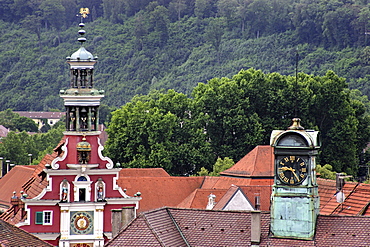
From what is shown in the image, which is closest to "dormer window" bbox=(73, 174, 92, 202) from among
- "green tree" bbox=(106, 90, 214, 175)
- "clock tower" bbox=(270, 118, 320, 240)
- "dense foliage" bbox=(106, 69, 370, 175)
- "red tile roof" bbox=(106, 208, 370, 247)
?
"red tile roof" bbox=(106, 208, 370, 247)

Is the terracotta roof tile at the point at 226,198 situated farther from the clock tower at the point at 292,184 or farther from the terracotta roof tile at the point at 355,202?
the clock tower at the point at 292,184

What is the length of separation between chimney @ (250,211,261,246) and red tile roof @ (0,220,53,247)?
625 centimetres

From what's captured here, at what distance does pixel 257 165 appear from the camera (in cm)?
7831

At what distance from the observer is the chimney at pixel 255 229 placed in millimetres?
38625

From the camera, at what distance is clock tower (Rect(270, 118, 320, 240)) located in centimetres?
3919

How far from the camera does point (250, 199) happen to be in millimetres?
69125

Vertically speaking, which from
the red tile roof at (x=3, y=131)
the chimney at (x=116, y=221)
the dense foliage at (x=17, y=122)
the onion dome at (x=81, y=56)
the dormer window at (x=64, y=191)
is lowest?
the dense foliage at (x=17, y=122)

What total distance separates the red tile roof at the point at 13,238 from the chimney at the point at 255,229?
20.5 feet

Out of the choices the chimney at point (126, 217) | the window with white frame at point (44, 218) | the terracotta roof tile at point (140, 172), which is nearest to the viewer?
the chimney at point (126, 217)

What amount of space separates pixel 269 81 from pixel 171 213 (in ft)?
230

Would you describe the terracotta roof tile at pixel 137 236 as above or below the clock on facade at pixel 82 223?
above

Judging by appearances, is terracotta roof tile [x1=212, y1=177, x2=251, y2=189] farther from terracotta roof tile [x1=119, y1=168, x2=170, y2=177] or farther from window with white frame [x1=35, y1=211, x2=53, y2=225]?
window with white frame [x1=35, y1=211, x2=53, y2=225]

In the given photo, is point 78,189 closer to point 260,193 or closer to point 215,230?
point 260,193

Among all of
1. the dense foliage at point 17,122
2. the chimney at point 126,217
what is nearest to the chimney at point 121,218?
the chimney at point 126,217
